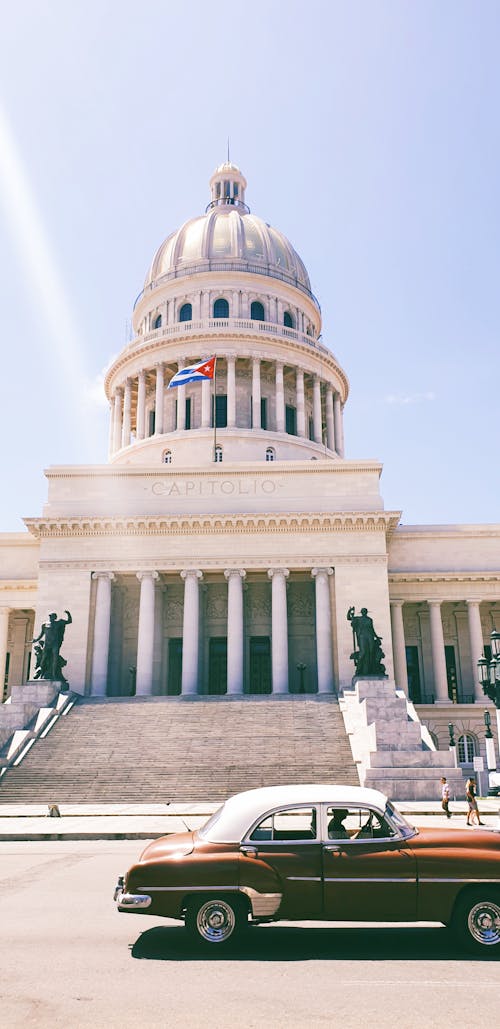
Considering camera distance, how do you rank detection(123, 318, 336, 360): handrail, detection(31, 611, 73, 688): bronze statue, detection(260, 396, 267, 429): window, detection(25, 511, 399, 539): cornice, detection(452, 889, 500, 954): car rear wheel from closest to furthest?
detection(452, 889, 500, 954): car rear wheel < detection(31, 611, 73, 688): bronze statue < detection(25, 511, 399, 539): cornice < detection(123, 318, 336, 360): handrail < detection(260, 396, 267, 429): window

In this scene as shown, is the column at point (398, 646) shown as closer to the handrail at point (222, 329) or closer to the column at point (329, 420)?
the column at point (329, 420)

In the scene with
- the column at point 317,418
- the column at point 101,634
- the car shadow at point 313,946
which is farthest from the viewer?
the column at point 317,418

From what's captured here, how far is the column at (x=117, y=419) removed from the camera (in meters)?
63.9

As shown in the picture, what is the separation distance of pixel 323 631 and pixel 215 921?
3510 centimetres

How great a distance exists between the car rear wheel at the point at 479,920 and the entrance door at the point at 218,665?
1548 inches

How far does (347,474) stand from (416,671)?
41.4 ft

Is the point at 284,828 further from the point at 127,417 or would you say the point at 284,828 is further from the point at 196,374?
the point at 127,417

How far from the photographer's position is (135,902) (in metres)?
8.34

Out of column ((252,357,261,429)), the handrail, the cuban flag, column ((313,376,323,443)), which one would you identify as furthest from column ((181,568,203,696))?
the handrail

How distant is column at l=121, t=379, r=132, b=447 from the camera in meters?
62.4

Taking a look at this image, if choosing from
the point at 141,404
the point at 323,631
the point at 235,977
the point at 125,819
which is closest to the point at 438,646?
the point at 323,631

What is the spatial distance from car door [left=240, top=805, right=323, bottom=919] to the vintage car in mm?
10

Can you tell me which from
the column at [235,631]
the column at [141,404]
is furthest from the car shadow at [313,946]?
the column at [141,404]

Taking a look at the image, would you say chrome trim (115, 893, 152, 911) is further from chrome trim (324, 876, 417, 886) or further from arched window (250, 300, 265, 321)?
arched window (250, 300, 265, 321)
